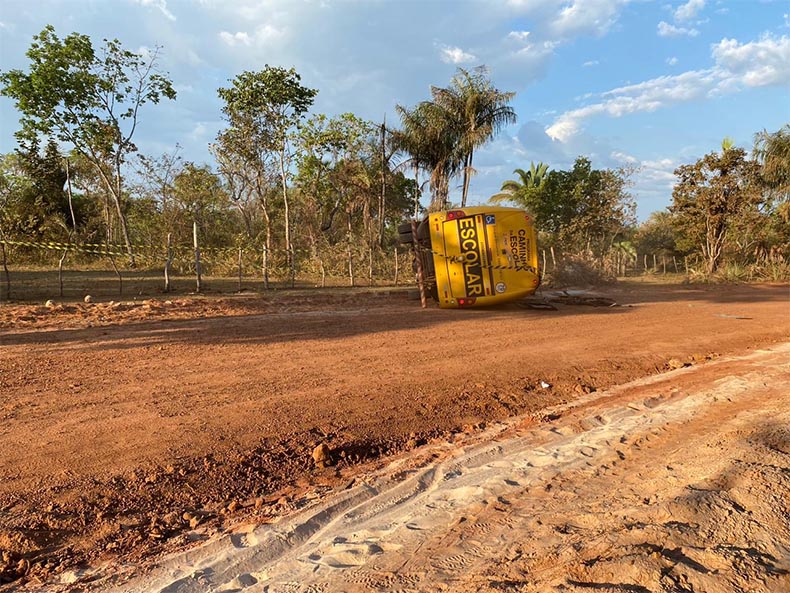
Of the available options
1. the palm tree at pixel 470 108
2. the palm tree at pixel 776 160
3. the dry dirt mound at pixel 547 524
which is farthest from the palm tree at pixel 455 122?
the dry dirt mound at pixel 547 524

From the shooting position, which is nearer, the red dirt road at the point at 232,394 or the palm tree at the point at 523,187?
the red dirt road at the point at 232,394

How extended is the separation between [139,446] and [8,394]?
2129 mm

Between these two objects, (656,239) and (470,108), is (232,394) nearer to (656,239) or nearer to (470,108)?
(470,108)

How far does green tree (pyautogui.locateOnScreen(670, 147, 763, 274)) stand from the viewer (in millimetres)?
21078

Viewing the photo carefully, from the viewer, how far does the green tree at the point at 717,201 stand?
21078 mm

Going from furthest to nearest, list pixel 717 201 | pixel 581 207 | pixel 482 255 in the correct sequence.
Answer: pixel 581 207
pixel 717 201
pixel 482 255

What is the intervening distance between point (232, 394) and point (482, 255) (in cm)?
770

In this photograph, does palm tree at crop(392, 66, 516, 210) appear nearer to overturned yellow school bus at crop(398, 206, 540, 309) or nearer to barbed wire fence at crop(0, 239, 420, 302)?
barbed wire fence at crop(0, 239, 420, 302)

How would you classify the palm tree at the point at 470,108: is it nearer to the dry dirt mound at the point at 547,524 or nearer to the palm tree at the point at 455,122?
the palm tree at the point at 455,122

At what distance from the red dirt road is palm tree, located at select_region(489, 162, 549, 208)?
63.8 ft

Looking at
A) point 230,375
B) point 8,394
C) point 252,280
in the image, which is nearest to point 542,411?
point 230,375

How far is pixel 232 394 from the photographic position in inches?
192

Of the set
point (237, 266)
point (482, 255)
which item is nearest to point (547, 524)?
point (482, 255)

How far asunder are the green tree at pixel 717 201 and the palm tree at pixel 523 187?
7879 mm
